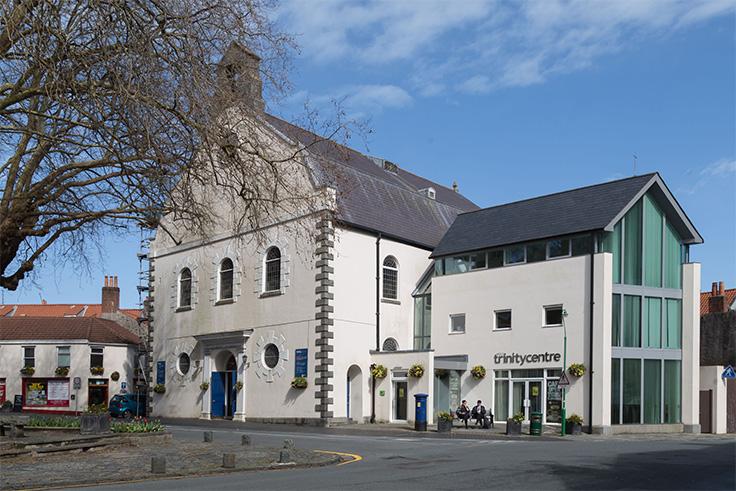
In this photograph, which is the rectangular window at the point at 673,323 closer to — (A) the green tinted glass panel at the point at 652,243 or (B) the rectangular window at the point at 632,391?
(A) the green tinted glass panel at the point at 652,243

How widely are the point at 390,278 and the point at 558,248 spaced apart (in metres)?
8.68

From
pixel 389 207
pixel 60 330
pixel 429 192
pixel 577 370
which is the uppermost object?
pixel 429 192

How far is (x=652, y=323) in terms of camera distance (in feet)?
116

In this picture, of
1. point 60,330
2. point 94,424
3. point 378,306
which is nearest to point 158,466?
point 94,424

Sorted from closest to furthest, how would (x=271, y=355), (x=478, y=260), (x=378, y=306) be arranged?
(x=478, y=260)
(x=271, y=355)
(x=378, y=306)

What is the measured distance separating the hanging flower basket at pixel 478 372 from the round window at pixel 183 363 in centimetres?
1490

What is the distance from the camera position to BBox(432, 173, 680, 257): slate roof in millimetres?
34781

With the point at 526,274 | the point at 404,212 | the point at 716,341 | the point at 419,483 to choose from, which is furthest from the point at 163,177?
the point at 716,341

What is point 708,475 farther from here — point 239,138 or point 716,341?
point 716,341

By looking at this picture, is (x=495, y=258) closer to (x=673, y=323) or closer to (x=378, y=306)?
(x=378, y=306)

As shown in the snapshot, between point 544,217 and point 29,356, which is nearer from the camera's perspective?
point 544,217

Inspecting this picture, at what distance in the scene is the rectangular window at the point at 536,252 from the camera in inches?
1419

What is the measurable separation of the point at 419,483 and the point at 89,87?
27.0 ft

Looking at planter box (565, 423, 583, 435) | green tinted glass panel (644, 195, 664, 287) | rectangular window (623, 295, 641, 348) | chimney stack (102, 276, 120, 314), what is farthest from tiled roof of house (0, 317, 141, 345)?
green tinted glass panel (644, 195, 664, 287)
